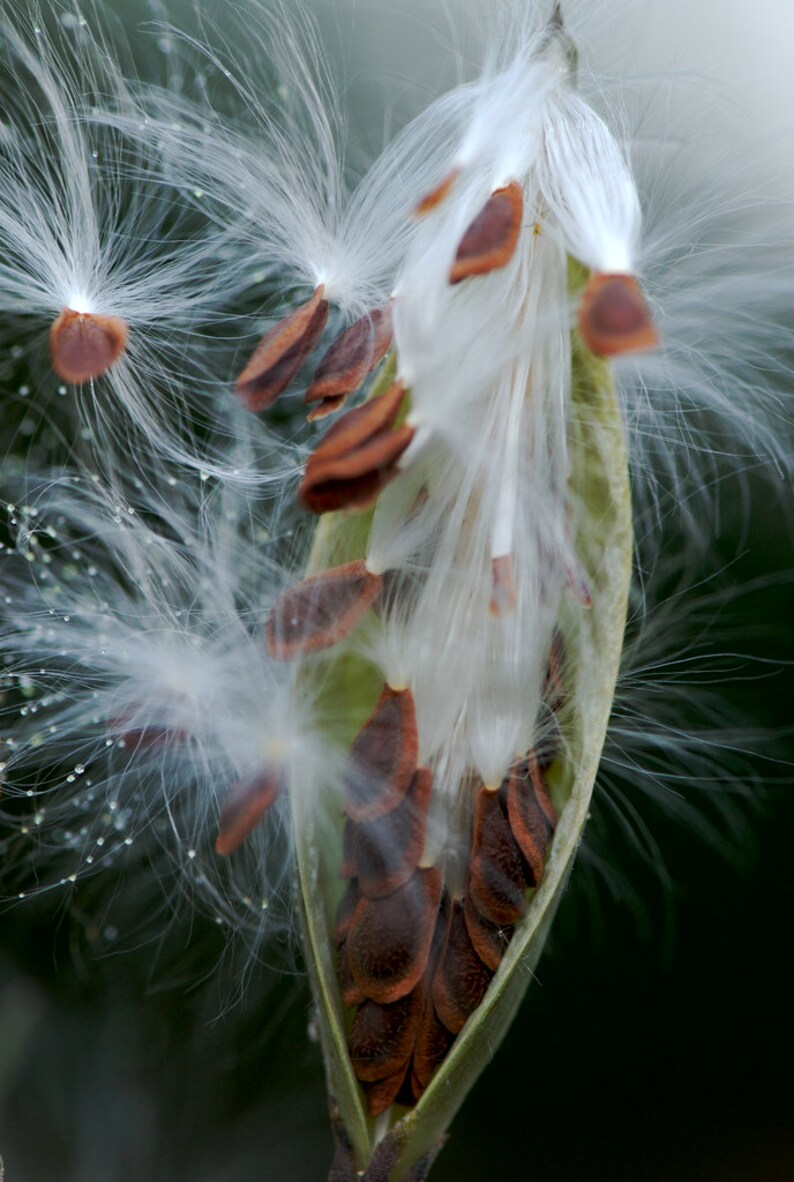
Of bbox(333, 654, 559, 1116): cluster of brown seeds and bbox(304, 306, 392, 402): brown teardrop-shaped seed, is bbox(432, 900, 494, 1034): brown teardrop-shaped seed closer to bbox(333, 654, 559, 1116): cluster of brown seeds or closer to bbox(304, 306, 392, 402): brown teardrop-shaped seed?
bbox(333, 654, 559, 1116): cluster of brown seeds

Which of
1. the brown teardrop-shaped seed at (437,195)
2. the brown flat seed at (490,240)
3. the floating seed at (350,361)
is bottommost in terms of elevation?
the floating seed at (350,361)

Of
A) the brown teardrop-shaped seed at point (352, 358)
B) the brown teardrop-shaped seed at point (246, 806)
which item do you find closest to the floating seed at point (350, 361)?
the brown teardrop-shaped seed at point (352, 358)

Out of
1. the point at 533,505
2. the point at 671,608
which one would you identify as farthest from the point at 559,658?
the point at 671,608

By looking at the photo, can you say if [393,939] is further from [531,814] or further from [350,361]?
[350,361]

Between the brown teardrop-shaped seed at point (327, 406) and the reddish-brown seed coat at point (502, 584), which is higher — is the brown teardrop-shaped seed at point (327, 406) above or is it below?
above

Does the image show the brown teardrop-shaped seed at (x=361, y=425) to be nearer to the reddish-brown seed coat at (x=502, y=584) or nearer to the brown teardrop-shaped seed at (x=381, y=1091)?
the reddish-brown seed coat at (x=502, y=584)

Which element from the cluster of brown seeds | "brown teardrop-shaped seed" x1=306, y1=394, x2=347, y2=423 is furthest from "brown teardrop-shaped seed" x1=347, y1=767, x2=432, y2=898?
"brown teardrop-shaped seed" x1=306, y1=394, x2=347, y2=423
